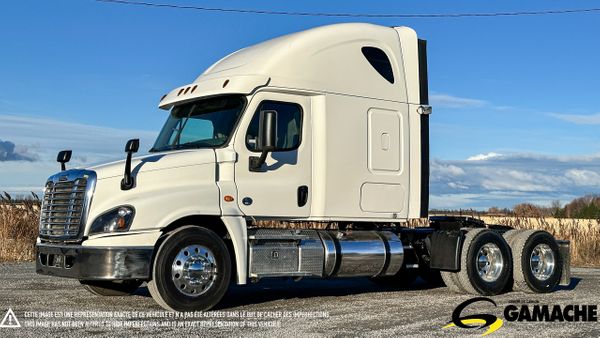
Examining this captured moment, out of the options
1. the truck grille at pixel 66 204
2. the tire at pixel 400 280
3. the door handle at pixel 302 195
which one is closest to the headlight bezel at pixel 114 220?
the truck grille at pixel 66 204

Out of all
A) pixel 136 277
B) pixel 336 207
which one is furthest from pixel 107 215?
pixel 336 207

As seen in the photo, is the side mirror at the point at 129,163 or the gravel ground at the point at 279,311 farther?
the side mirror at the point at 129,163

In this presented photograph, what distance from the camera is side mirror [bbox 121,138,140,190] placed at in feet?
31.7

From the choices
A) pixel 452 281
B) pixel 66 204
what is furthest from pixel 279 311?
pixel 452 281

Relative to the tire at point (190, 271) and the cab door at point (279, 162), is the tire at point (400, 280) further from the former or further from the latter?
the tire at point (190, 271)

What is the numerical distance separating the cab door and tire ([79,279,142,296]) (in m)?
2.33

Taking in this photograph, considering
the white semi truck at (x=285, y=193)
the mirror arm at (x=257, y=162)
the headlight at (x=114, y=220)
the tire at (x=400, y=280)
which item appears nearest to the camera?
the headlight at (x=114, y=220)

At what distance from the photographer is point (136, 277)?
31.8ft

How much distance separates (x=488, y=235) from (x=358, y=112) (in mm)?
2744

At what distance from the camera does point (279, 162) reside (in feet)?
36.4

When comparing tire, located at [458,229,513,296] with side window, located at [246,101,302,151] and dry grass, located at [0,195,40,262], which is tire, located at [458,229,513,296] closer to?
side window, located at [246,101,302,151]

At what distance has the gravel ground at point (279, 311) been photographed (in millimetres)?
8664

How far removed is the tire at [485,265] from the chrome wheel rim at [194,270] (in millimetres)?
4069

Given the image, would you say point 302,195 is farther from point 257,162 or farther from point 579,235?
point 579,235
